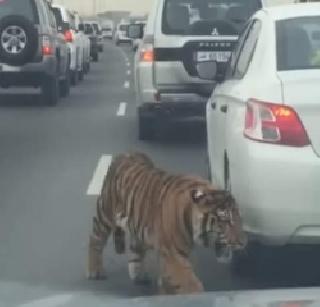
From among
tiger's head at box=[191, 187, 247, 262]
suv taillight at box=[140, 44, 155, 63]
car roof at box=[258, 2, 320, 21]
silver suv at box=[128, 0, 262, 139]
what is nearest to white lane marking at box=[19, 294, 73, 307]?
tiger's head at box=[191, 187, 247, 262]

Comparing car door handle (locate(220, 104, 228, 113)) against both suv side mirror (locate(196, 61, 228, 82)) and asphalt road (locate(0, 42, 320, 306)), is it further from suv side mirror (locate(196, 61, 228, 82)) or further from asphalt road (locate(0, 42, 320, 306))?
asphalt road (locate(0, 42, 320, 306))

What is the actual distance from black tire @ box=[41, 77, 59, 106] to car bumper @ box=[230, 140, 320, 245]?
548 inches

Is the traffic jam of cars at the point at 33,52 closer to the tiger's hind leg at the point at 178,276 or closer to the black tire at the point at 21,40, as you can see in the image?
the black tire at the point at 21,40

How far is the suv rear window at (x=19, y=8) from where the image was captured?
18688 millimetres

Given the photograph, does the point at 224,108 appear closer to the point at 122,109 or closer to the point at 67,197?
the point at 67,197

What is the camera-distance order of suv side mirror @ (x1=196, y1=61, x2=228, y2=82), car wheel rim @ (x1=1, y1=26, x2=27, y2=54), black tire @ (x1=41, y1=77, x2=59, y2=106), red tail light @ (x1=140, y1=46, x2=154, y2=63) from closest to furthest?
1. suv side mirror @ (x1=196, y1=61, x2=228, y2=82)
2. red tail light @ (x1=140, y1=46, x2=154, y2=63)
3. car wheel rim @ (x1=1, y1=26, x2=27, y2=54)
4. black tire @ (x1=41, y1=77, x2=59, y2=106)

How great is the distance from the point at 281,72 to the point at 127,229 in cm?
120

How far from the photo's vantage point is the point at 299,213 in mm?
5957

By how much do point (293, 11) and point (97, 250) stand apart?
5.89 feet

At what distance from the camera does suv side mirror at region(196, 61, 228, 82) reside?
7.96 metres

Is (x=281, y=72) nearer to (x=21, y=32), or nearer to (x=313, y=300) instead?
(x=313, y=300)

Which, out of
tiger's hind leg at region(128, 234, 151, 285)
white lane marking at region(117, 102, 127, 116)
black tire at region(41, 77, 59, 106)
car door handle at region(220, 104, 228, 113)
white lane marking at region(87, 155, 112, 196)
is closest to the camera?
tiger's hind leg at region(128, 234, 151, 285)

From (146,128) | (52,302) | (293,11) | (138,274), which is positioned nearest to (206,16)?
(146,128)

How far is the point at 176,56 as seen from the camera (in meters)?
12.8
